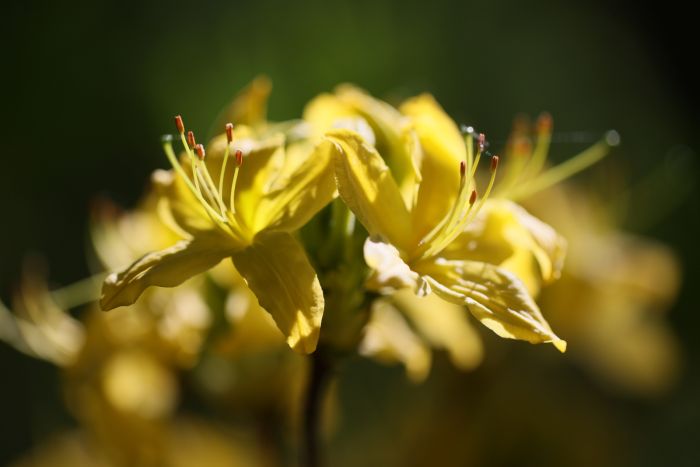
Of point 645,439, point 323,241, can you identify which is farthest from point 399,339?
point 645,439

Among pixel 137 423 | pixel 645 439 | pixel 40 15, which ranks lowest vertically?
pixel 645 439

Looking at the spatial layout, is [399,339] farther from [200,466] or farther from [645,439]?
[645,439]

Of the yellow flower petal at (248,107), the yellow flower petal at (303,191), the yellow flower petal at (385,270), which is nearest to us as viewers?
the yellow flower petal at (385,270)

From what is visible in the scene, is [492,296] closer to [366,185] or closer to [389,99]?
[366,185]

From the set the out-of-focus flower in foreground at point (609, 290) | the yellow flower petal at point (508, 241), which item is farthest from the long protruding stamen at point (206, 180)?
the out-of-focus flower in foreground at point (609, 290)


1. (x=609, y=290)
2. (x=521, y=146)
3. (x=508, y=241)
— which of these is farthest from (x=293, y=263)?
(x=609, y=290)

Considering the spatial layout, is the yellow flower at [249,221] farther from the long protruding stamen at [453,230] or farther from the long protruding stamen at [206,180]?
the long protruding stamen at [453,230]
